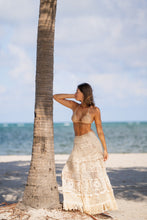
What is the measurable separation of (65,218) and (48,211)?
0.34 meters

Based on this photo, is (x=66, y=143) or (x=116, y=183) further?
(x=66, y=143)

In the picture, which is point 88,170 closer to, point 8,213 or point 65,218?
point 65,218

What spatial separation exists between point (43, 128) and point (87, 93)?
3.27ft

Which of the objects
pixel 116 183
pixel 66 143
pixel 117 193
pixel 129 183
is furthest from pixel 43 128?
pixel 66 143

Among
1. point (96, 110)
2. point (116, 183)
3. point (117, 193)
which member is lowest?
point (117, 193)

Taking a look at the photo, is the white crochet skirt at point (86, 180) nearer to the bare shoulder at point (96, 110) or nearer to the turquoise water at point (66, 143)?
the bare shoulder at point (96, 110)

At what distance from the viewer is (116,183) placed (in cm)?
884

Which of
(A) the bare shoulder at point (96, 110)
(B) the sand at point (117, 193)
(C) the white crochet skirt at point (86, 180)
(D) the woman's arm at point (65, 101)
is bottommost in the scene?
(B) the sand at point (117, 193)

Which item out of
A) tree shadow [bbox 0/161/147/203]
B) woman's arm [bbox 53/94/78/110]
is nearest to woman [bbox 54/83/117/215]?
woman's arm [bbox 53/94/78/110]

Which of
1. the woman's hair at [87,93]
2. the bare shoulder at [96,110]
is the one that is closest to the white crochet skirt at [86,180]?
the bare shoulder at [96,110]

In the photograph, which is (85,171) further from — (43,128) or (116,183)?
(116,183)

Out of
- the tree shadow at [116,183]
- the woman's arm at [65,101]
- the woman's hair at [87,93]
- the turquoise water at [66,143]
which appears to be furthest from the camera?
the turquoise water at [66,143]

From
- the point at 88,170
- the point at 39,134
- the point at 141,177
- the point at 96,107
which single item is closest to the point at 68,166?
the point at 88,170

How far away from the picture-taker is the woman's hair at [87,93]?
198 inches
